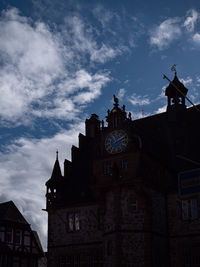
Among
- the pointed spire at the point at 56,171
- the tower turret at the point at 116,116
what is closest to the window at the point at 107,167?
the tower turret at the point at 116,116

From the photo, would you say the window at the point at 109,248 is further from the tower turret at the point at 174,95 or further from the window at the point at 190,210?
the tower turret at the point at 174,95

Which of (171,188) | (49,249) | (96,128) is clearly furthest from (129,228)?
(96,128)

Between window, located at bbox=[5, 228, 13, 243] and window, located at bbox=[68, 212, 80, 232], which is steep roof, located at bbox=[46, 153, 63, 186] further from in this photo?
window, located at bbox=[5, 228, 13, 243]

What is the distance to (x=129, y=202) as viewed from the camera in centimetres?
3186

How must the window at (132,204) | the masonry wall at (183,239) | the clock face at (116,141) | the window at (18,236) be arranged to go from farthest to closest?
the window at (18,236) < the clock face at (116,141) < the masonry wall at (183,239) < the window at (132,204)

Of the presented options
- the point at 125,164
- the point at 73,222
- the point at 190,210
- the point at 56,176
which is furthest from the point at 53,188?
the point at 190,210

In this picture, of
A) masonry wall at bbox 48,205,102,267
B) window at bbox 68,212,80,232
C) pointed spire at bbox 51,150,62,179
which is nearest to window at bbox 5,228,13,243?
masonry wall at bbox 48,205,102,267

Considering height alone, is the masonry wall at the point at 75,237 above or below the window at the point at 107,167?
below

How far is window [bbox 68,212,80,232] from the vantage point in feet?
123

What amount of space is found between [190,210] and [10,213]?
790 inches

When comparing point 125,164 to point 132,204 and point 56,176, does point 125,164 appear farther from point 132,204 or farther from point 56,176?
point 56,176

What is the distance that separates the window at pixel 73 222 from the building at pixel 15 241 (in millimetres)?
8036

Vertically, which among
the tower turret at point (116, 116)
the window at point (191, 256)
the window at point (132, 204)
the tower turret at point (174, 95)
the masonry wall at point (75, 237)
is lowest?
the window at point (191, 256)

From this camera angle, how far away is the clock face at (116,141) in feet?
110
